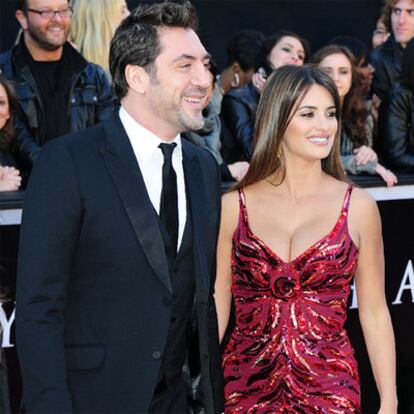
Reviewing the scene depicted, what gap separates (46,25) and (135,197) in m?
3.26

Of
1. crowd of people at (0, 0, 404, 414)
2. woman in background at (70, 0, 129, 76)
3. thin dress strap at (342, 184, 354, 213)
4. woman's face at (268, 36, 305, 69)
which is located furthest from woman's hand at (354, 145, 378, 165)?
woman in background at (70, 0, 129, 76)

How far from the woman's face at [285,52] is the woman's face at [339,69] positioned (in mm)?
239

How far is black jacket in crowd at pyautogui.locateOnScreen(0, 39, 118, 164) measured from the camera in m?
5.49

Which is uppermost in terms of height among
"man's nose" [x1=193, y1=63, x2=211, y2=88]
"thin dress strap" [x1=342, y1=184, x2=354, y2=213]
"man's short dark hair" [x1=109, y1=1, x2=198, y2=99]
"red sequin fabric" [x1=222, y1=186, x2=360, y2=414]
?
"man's short dark hair" [x1=109, y1=1, x2=198, y2=99]

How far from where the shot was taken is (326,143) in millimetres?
3666

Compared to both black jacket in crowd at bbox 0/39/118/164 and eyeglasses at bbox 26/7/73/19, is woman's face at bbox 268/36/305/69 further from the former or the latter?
eyeglasses at bbox 26/7/73/19

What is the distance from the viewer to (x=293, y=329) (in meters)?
3.62

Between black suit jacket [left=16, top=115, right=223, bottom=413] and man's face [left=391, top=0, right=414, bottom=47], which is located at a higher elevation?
Result: man's face [left=391, top=0, right=414, bottom=47]

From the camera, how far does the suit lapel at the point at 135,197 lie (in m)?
2.78

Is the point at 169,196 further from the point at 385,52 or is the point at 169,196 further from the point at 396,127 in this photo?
the point at 385,52

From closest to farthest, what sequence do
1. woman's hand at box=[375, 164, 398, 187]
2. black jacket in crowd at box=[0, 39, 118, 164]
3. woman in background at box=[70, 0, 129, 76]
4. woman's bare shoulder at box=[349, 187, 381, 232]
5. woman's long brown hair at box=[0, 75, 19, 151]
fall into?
woman's bare shoulder at box=[349, 187, 381, 232]
woman's hand at box=[375, 164, 398, 187]
woman's long brown hair at box=[0, 75, 19, 151]
black jacket in crowd at box=[0, 39, 118, 164]
woman in background at box=[70, 0, 129, 76]

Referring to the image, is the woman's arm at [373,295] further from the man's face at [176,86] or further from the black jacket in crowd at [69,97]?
the black jacket in crowd at [69,97]

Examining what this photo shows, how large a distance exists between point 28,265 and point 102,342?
334 millimetres

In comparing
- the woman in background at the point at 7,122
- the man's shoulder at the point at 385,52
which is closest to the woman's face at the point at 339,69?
the man's shoulder at the point at 385,52
